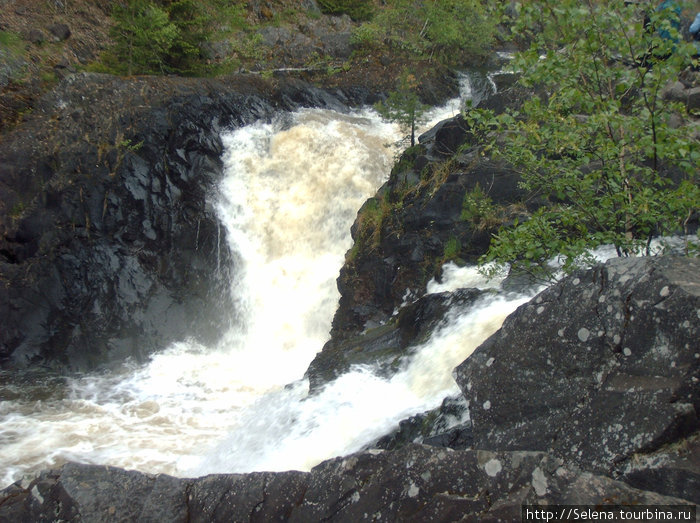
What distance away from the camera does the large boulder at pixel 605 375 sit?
3500 millimetres

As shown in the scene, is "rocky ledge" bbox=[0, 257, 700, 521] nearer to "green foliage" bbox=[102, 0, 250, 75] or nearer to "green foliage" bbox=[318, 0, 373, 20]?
"green foliage" bbox=[102, 0, 250, 75]

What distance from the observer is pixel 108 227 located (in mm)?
14219

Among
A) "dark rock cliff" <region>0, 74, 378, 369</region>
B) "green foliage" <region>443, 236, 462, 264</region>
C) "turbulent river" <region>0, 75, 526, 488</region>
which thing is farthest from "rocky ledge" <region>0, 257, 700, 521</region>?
"dark rock cliff" <region>0, 74, 378, 369</region>

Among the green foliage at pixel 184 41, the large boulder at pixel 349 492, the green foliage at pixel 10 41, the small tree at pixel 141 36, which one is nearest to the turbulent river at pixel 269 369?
the large boulder at pixel 349 492

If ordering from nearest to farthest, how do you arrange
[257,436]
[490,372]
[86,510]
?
1. [86,510]
2. [490,372]
3. [257,436]

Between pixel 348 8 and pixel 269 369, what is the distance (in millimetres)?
21293

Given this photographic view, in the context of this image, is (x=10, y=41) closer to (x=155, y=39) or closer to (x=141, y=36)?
(x=141, y=36)

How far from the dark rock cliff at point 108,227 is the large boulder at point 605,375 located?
36.5ft

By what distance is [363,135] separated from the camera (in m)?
17.0

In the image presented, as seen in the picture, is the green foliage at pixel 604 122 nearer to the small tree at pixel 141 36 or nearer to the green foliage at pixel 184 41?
the small tree at pixel 141 36

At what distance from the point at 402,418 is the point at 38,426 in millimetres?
7782

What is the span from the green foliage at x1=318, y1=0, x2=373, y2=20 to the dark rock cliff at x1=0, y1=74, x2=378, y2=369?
13.7 m

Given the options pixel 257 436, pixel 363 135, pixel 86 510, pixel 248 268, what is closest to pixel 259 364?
pixel 248 268

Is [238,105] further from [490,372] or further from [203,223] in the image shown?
[490,372]
